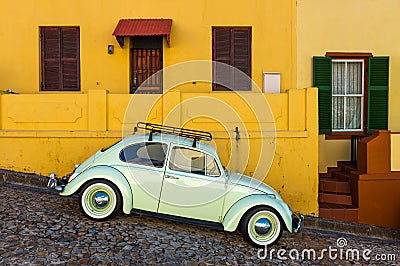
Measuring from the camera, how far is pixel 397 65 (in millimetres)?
10547

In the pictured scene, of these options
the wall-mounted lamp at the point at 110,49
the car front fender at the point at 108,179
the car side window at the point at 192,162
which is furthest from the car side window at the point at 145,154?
the wall-mounted lamp at the point at 110,49

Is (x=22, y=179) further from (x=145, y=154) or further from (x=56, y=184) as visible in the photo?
(x=145, y=154)

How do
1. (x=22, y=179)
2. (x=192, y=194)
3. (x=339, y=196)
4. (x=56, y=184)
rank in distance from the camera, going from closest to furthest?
(x=192, y=194)
(x=56, y=184)
(x=22, y=179)
(x=339, y=196)

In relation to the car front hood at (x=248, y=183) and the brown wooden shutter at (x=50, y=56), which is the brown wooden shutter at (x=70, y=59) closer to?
the brown wooden shutter at (x=50, y=56)

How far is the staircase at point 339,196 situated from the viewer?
855 centimetres

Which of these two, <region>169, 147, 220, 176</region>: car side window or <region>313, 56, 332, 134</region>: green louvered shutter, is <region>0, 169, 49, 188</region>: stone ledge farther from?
<region>313, 56, 332, 134</region>: green louvered shutter

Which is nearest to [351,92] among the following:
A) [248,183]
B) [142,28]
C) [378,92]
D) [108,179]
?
[378,92]

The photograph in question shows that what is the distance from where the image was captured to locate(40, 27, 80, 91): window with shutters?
10.2 meters

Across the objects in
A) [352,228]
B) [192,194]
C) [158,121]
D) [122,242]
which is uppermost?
[158,121]

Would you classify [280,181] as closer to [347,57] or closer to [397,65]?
[347,57]

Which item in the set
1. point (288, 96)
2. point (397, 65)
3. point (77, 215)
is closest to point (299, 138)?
point (288, 96)

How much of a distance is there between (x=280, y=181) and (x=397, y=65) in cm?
500

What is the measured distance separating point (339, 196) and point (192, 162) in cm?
438

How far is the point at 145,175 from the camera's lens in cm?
625
